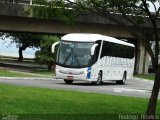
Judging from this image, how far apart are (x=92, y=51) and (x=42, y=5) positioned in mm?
19178

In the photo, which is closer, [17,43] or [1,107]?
[1,107]

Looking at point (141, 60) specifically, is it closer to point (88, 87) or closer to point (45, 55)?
point (45, 55)

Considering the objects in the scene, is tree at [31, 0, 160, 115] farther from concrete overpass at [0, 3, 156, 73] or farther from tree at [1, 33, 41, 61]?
tree at [1, 33, 41, 61]

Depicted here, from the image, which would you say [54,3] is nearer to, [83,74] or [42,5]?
[42,5]

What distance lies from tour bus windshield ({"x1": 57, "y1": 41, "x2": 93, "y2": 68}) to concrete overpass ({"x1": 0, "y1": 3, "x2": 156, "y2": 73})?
1468cm

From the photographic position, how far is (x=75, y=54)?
33.1m

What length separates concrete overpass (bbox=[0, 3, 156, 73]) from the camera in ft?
158

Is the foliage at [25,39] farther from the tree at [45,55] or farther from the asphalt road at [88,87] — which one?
the asphalt road at [88,87]

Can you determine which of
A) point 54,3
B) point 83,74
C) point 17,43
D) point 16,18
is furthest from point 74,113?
point 17,43

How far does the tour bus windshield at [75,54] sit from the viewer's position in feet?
108

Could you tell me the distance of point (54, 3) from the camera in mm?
13570

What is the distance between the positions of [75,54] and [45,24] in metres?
19.7

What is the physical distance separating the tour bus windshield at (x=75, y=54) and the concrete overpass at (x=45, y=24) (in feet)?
48.2

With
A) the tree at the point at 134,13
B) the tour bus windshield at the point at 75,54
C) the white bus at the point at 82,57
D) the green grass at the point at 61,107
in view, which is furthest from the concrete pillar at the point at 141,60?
the tree at the point at 134,13
